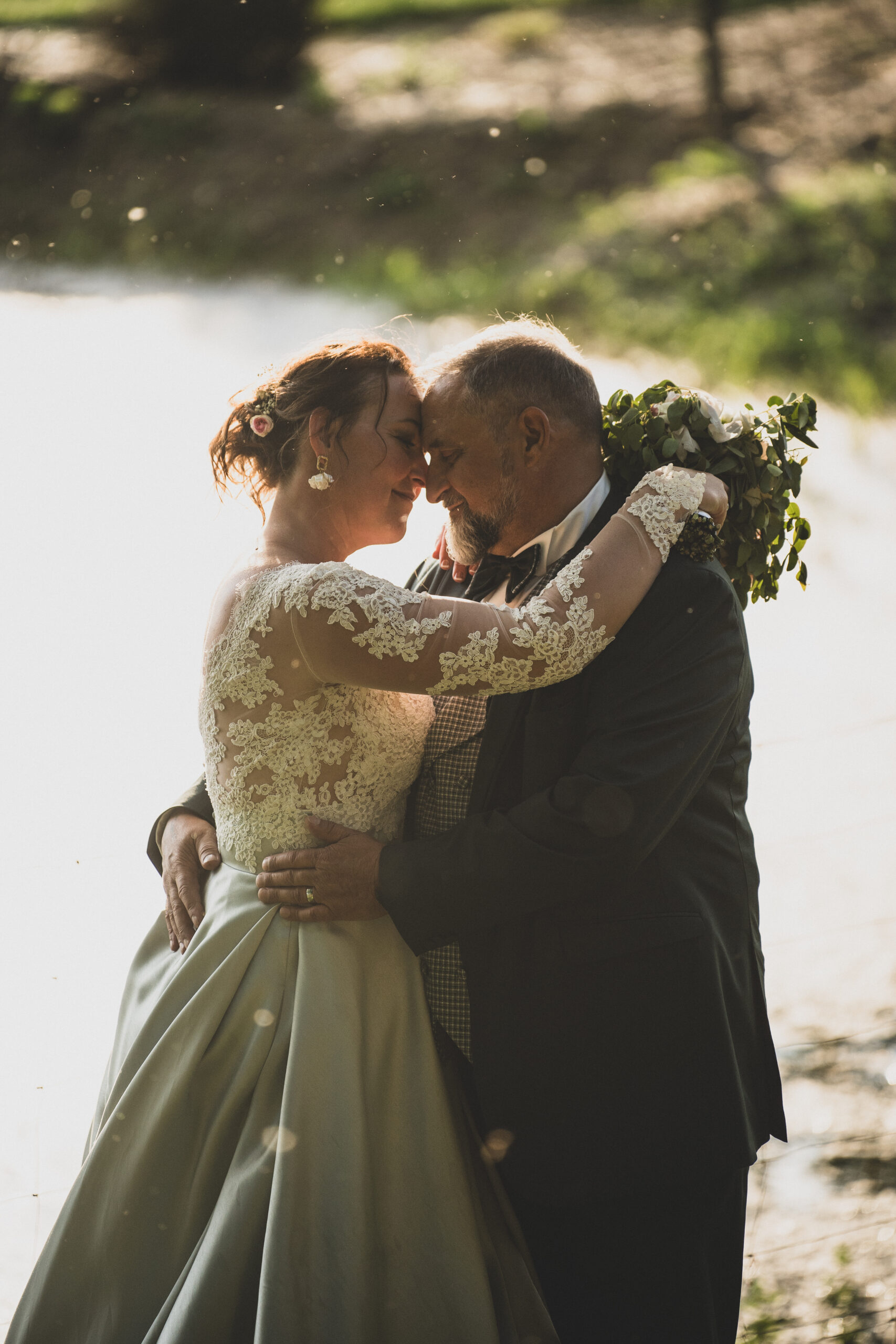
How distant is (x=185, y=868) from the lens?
240 cm

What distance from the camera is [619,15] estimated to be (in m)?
15.1

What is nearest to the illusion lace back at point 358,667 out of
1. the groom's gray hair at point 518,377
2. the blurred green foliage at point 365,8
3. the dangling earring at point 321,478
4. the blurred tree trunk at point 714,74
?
the dangling earring at point 321,478

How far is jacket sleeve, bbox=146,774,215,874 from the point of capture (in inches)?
101

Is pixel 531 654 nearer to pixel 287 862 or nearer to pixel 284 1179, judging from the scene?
pixel 287 862

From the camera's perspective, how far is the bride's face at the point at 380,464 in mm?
2250

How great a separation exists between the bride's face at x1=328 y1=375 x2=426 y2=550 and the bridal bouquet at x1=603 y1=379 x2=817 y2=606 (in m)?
0.43

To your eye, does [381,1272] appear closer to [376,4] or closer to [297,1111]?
[297,1111]

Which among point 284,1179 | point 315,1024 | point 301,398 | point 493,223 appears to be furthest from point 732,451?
point 493,223

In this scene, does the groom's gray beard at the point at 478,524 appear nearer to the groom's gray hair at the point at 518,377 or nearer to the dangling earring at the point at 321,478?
the groom's gray hair at the point at 518,377

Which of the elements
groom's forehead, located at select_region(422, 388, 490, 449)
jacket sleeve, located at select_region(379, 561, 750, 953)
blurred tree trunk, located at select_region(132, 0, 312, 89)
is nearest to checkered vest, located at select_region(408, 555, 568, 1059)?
jacket sleeve, located at select_region(379, 561, 750, 953)

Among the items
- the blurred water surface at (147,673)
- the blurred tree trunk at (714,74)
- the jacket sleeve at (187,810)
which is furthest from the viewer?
the blurred tree trunk at (714,74)

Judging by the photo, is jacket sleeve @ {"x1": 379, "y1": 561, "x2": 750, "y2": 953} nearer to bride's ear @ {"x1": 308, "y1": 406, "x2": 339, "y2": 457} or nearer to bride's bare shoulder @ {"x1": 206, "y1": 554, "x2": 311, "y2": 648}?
bride's bare shoulder @ {"x1": 206, "y1": 554, "x2": 311, "y2": 648}

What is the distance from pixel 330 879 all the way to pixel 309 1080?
365mm

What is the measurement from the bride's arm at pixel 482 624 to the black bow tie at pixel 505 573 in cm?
29
